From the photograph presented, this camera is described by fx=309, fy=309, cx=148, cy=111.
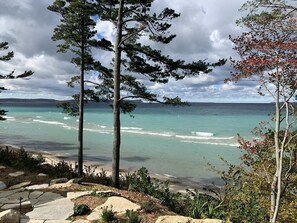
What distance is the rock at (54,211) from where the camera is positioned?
683cm

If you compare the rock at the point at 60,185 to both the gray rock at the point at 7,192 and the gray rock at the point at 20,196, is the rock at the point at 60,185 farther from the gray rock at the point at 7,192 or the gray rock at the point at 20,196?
the gray rock at the point at 7,192

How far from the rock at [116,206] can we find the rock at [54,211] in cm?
57

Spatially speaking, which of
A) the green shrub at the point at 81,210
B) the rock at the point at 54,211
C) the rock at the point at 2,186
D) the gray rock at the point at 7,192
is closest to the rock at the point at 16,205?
the rock at the point at 54,211

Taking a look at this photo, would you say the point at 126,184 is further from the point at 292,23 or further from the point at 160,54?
the point at 292,23

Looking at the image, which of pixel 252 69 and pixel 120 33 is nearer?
pixel 252 69

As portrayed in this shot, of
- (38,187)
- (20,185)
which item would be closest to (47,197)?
(38,187)

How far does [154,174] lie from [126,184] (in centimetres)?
714

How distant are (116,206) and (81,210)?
0.82 m

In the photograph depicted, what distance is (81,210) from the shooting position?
6.98m

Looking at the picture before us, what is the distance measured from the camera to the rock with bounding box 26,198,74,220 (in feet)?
22.4

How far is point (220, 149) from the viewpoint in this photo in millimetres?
29281

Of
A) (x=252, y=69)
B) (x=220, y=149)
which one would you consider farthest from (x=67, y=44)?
(x=220, y=149)

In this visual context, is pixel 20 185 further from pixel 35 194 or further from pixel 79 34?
pixel 79 34

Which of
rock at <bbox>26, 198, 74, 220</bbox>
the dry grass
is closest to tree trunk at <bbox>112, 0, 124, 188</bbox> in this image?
the dry grass
